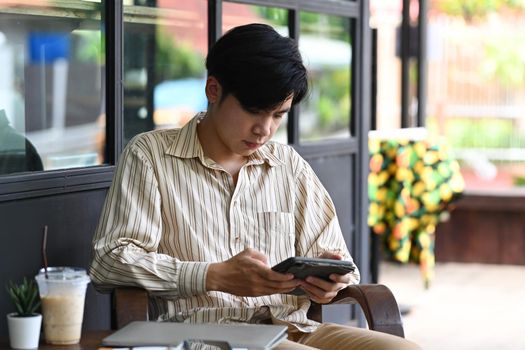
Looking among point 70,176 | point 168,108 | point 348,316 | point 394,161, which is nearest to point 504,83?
point 394,161

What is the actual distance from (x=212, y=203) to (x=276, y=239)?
0.56 ft

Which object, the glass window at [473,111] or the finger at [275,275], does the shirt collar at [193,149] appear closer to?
the finger at [275,275]

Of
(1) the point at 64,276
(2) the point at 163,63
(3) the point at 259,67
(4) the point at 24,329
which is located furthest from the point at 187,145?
(2) the point at 163,63

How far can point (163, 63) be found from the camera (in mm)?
3404

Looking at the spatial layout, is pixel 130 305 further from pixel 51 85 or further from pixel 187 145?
pixel 51 85

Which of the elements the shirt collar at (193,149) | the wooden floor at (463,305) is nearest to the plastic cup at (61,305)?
the shirt collar at (193,149)

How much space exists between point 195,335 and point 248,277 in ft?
0.82

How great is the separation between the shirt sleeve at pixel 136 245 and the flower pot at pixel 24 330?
A: 0.95 feet

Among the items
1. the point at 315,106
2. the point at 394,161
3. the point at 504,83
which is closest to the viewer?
the point at 315,106

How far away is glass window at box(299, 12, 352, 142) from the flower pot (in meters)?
2.35

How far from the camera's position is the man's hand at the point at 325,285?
2263 millimetres

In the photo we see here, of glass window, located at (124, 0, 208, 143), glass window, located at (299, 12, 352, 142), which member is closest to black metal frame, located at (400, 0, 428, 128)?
glass window, located at (299, 12, 352, 142)

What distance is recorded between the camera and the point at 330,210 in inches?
102

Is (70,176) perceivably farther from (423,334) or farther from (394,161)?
(394,161)
